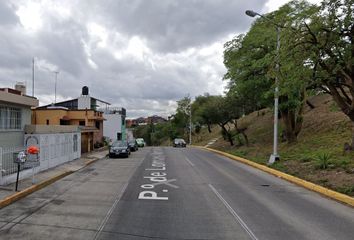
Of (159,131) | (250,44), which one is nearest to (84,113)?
(250,44)

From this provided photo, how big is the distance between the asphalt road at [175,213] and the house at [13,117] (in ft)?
16.1

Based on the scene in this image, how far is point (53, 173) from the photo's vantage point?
17812 mm

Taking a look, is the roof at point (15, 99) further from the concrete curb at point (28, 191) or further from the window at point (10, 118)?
the concrete curb at point (28, 191)

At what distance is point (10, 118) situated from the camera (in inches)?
741

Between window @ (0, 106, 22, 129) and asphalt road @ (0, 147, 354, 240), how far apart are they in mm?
5307

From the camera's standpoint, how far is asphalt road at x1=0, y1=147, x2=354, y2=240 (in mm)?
7770

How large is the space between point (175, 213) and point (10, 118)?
492 inches

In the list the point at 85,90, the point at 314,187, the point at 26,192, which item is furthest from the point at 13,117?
the point at 85,90

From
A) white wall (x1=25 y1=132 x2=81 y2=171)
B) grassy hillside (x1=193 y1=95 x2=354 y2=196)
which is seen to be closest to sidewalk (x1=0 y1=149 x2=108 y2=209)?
white wall (x1=25 y1=132 x2=81 y2=171)

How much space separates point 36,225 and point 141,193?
4.89 m

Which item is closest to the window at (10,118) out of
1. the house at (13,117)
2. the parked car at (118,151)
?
the house at (13,117)

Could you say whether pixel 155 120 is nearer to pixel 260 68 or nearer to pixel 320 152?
pixel 260 68

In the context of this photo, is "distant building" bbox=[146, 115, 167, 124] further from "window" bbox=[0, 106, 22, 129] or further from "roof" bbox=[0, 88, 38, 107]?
"window" bbox=[0, 106, 22, 129]

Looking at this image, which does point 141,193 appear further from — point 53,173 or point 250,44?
point 250,44
